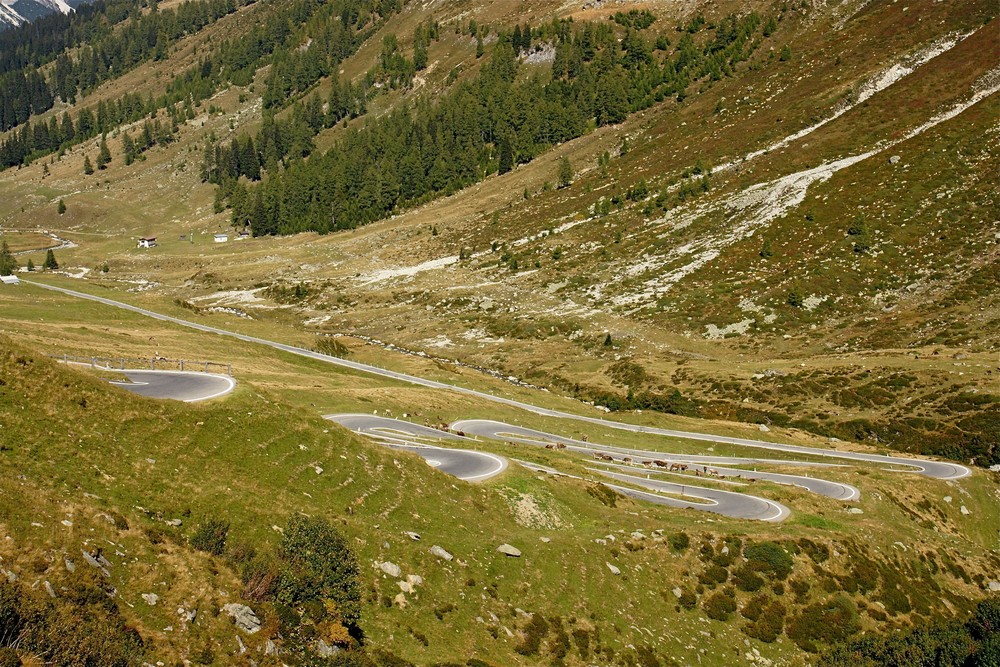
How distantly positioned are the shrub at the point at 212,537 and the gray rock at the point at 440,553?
8370 mm

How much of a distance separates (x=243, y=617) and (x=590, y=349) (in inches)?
3269

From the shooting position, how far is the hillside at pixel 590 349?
84.5 ft

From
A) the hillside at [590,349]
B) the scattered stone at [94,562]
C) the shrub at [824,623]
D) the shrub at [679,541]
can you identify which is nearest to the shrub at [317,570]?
the hillside at [590,349]

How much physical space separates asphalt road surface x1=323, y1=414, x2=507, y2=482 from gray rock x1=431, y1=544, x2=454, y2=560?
1009 centimetres

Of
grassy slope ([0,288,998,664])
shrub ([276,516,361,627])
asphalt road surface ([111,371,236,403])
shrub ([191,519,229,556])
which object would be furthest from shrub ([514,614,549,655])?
asphalt road surface ([111,371,236,403])

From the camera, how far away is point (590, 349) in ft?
328

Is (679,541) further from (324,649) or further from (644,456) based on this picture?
(644,456)

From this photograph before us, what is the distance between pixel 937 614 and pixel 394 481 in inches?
1198

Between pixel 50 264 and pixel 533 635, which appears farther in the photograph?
pixel 50 264

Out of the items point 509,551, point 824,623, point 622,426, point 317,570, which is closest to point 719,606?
point 824,623

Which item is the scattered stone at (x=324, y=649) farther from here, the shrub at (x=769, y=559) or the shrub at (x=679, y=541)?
the shrub at (x=769, y=559)

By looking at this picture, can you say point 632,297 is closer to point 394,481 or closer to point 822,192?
point 822,192

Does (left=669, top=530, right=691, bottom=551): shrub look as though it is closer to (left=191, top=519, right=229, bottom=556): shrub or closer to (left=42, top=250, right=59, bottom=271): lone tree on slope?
(left=191, top=519, right=229, bottom=556): shrub

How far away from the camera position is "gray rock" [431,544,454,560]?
94.1ft
